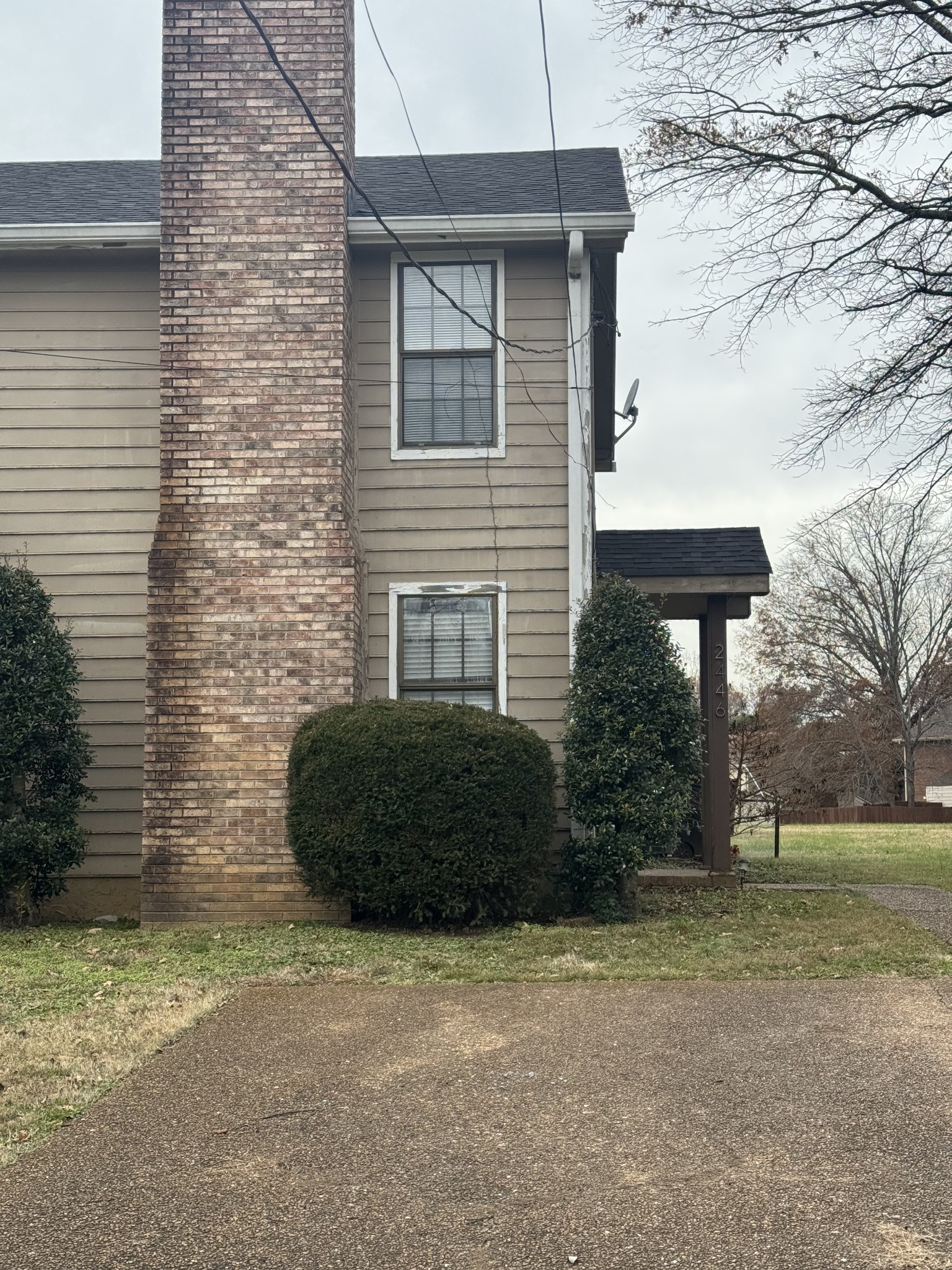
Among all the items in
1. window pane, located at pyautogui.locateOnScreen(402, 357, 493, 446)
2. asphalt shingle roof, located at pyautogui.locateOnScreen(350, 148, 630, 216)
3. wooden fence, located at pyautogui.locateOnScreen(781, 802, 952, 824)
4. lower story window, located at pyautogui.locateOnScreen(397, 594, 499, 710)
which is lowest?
wooden fence, located at pyautogui.locateOnScreen(781, 802, 952, 824)

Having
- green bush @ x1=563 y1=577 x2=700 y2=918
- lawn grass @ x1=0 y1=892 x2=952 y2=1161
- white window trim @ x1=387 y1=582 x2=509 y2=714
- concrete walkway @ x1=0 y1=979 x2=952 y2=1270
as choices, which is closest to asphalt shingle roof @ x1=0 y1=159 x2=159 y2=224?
white window trim @ x1=387 y1=582 x2=509 y2=714

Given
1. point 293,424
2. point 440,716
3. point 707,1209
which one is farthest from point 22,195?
point 707,1209

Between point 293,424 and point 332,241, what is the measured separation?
5.00 ft

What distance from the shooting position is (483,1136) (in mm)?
4160

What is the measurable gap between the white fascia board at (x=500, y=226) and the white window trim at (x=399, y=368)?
288 millimetres

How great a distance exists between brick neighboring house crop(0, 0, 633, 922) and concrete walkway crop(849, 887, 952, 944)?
3.22 meters

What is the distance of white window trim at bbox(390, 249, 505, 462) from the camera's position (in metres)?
10.3

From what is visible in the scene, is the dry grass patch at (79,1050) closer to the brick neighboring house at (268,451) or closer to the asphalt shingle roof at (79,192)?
the brick neighboring house at (268,451)

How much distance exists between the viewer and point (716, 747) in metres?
11.6

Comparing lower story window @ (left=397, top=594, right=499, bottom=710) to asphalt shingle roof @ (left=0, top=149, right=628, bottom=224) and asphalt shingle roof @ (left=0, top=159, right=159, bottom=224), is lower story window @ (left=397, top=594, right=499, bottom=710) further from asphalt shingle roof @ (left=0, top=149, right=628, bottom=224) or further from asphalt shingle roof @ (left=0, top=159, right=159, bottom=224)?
asphalt shingle roof @ (left=0, top=159, right=159, bottom=224)

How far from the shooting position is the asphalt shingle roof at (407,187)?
10.6 m

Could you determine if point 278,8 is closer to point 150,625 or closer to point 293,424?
point 293,424

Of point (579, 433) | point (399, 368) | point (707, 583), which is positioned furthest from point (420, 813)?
point (707, 583)

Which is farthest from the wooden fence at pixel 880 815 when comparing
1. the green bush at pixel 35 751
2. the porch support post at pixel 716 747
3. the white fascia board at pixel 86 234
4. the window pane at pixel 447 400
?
the white fascia board at pixel 86 234
